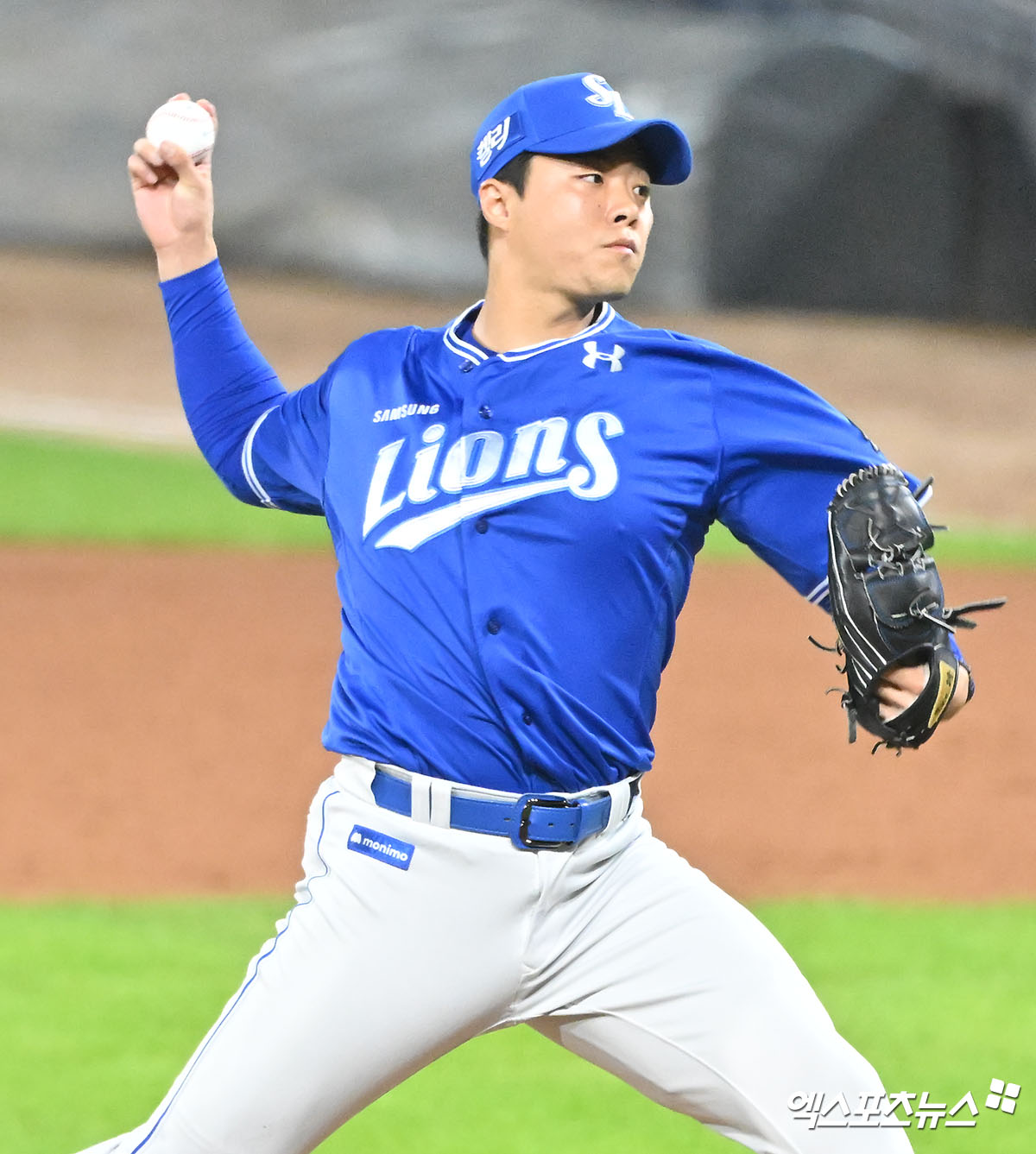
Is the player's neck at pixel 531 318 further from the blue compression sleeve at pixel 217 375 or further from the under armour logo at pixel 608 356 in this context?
the blue compression sleeve at pixel 217 375

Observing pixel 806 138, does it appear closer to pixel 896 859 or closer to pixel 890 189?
pixel 890 189

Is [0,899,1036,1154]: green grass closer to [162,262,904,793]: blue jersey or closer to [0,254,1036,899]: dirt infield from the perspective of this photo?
[0,254,1036,899]: dirt infield

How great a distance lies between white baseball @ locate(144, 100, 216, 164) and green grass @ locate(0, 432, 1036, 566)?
28.5 feet

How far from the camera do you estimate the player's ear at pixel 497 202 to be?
2.96 m

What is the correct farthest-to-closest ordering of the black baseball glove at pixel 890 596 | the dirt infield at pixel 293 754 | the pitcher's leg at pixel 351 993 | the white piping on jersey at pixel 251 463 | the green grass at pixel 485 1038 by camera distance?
the dirt infield at pixel 293 754 < the green grass at pixel 485 1038 < the white piping on jersey at pixel 251 463 < the black baseball glove at pixel 890 596 < the pitcher's leg at pixel 351 993

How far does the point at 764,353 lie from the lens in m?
17.8

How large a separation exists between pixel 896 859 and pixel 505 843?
4097 millimetres

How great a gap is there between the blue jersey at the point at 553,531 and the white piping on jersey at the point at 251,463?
1.09ft

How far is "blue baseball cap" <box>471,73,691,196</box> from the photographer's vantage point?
2.82m

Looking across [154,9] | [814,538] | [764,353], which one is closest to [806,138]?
[764,353]

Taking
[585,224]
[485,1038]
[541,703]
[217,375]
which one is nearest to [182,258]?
[217,375]

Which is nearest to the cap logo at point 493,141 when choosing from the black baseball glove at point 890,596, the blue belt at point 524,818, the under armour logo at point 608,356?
the under armour logo at point 608,356

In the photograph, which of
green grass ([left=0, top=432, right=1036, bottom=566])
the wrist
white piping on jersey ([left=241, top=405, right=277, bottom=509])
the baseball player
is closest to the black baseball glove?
the baseball player

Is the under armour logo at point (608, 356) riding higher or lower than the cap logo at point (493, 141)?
lower
